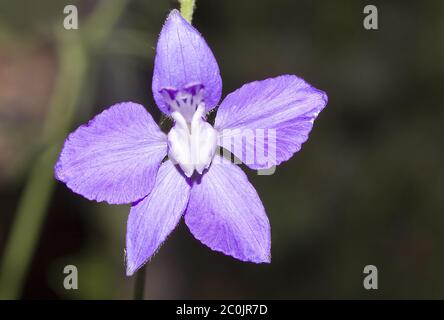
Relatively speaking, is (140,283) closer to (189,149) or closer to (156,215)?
(156,215)

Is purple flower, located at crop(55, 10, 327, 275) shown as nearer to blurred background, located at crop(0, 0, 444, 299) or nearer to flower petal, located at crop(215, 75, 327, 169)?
flower petal, located at crop(215, 75, 327, 169)

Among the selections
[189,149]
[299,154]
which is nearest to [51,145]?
[189,149]

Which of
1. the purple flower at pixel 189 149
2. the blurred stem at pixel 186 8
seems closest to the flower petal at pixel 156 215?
the purple flower at pixel 189 149

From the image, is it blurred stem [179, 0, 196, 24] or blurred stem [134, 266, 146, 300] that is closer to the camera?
blurred stem [179, 0, 196, 24]

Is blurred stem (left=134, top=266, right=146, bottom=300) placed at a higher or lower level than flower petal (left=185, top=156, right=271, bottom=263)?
lower

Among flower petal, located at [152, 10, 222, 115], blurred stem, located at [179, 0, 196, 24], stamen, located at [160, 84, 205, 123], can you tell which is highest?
blurred stem, located at [179, 0, 196, 24]

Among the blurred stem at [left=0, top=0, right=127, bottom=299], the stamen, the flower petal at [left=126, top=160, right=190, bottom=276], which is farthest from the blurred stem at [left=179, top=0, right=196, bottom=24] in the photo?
the blurred stem at [left=0, top=0, right=127, bottom=299]

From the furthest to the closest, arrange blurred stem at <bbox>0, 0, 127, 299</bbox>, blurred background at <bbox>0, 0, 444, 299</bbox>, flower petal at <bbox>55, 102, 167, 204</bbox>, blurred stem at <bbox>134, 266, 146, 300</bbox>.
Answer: blurred background at <bbox>0, 0, 444, 299</bbox> < blurred stem at <bbox>0, 0, 127, 299</bbox> < blurred stem at <bbox>134, 266, 146, 300</bbox> < flower petal at <bbox>55, 102, 167, 204</bbox>

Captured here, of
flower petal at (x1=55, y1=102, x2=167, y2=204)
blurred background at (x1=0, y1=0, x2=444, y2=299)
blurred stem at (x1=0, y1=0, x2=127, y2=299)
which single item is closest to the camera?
flower petal at (x1=55, y1=102, x2=167, y2=204)
